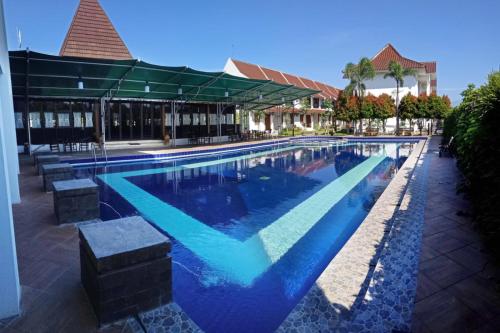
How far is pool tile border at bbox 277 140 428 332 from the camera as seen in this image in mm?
2729

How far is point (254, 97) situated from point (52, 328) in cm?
1914

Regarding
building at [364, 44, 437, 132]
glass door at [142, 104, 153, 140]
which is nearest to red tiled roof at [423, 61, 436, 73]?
building at [364, 44, 437, 132]

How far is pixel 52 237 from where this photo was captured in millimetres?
4457

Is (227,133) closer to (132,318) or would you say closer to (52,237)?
(52,237)

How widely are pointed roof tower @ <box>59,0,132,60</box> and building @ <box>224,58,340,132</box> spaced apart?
10.8 metres

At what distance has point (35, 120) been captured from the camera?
15469 mm

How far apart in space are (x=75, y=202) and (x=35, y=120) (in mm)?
13022

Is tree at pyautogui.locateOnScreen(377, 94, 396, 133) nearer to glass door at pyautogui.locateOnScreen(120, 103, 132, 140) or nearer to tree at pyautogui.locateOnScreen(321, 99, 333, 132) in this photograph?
tree at pyautogui.locateOnScreen(321, 99, 333, 132)

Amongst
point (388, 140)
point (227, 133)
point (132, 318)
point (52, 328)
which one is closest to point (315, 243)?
point (132, 318)

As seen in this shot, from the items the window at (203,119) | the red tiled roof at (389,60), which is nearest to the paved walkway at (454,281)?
the window at (203,119)

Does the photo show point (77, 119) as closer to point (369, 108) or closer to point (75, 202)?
point (75, 202)

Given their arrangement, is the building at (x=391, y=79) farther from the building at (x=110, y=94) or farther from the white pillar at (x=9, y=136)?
the white pillar at (x=9, y=136)

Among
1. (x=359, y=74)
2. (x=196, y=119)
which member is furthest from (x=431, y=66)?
(x=196, y=119)

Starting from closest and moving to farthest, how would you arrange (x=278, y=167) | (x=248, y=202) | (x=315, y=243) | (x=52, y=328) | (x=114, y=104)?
(x=52, y=328)
(x=315, y=243)
(x=248, y=202)
(x=278, y=167)
(x=114, y=104)
